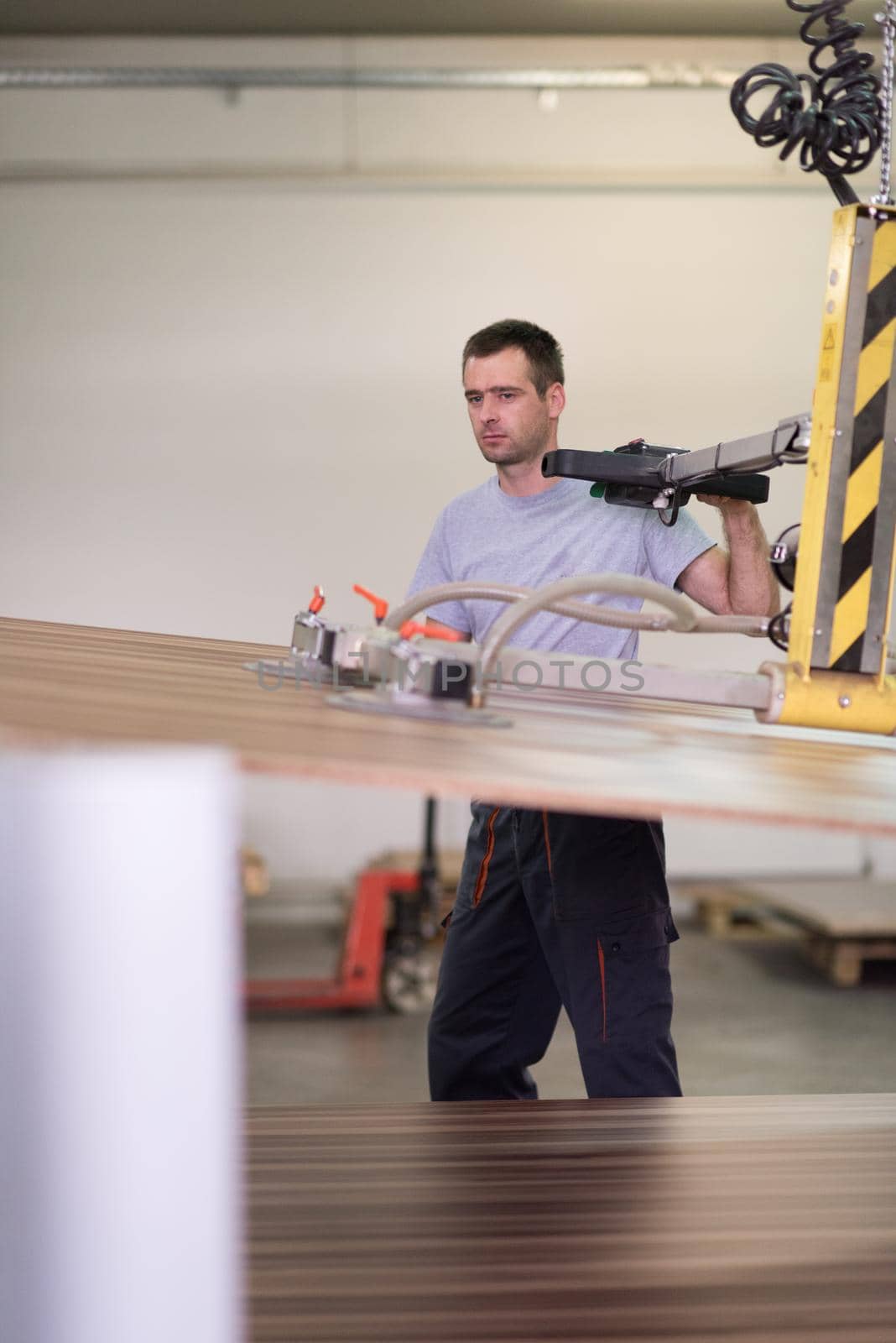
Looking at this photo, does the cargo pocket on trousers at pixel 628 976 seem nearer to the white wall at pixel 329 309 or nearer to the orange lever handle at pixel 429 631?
the orange lever handle at pixel 429 631

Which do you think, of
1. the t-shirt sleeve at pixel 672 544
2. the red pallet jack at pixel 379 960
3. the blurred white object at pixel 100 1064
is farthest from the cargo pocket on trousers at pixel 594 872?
the red pallet jack at pixel 379 960

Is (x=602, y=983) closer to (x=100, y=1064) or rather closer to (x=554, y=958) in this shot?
(x=554, y=958)

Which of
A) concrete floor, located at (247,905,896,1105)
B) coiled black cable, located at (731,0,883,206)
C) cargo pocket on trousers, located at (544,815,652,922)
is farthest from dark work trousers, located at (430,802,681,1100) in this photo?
concrete floor, located at (247,905,896,1105)

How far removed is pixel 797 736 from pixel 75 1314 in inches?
36.8

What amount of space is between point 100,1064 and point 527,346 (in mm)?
1897

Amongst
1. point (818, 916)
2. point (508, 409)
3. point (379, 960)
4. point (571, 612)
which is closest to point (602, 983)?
point (571, 612)

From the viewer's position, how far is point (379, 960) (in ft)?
14.5

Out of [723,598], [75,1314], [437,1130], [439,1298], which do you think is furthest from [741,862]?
[75,1314]

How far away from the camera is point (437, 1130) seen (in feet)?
5.53

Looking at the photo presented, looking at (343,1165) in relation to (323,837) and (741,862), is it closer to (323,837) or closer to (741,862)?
(323,837)

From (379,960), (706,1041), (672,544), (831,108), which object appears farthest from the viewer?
(379,960)

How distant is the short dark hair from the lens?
2.38 metres

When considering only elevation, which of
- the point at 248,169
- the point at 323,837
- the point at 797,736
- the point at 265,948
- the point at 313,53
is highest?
the point at 313,53

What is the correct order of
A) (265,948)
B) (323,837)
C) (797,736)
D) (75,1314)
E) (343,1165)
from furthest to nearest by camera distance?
(323,837) < (265,948) < (343,1165) < (797,736) < (75,1314)
